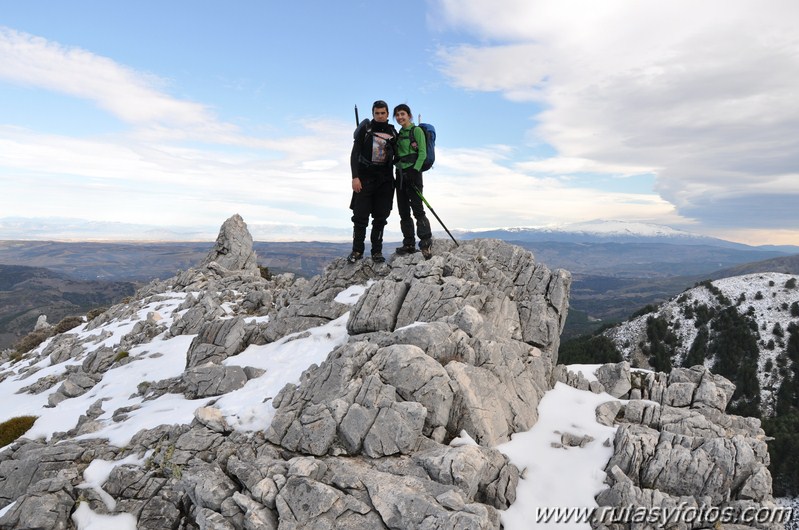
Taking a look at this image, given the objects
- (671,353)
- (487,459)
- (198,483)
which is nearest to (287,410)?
(198,483)

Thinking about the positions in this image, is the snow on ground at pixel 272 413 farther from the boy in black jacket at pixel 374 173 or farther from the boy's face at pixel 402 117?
the boy's face at pixel 402 117

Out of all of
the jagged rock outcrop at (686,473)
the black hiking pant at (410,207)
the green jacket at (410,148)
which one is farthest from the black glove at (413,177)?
the jagged rock outcrop at (686,473)

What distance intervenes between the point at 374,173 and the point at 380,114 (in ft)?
10.5

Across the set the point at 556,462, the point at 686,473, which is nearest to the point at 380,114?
the point at 556,462

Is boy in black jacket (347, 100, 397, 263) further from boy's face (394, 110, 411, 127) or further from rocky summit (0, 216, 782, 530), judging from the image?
rocky summit (0, 216, 782, 530)

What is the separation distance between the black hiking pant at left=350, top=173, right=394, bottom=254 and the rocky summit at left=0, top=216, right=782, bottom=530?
9.21ft

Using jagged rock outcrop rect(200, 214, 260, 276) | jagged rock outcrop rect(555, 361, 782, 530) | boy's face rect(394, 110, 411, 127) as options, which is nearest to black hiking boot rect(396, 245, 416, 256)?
boy's face rect(394, 110, 411, 127)

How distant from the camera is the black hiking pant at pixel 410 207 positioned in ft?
73.0

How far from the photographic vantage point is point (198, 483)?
12188 mm

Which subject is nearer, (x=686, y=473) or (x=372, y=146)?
(x=686, y=473)

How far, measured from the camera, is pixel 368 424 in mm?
13562

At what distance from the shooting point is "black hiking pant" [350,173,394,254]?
23.2 meters

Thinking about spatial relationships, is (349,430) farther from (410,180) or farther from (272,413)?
(410,180)

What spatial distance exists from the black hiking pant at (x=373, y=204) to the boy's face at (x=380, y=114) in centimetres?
320
